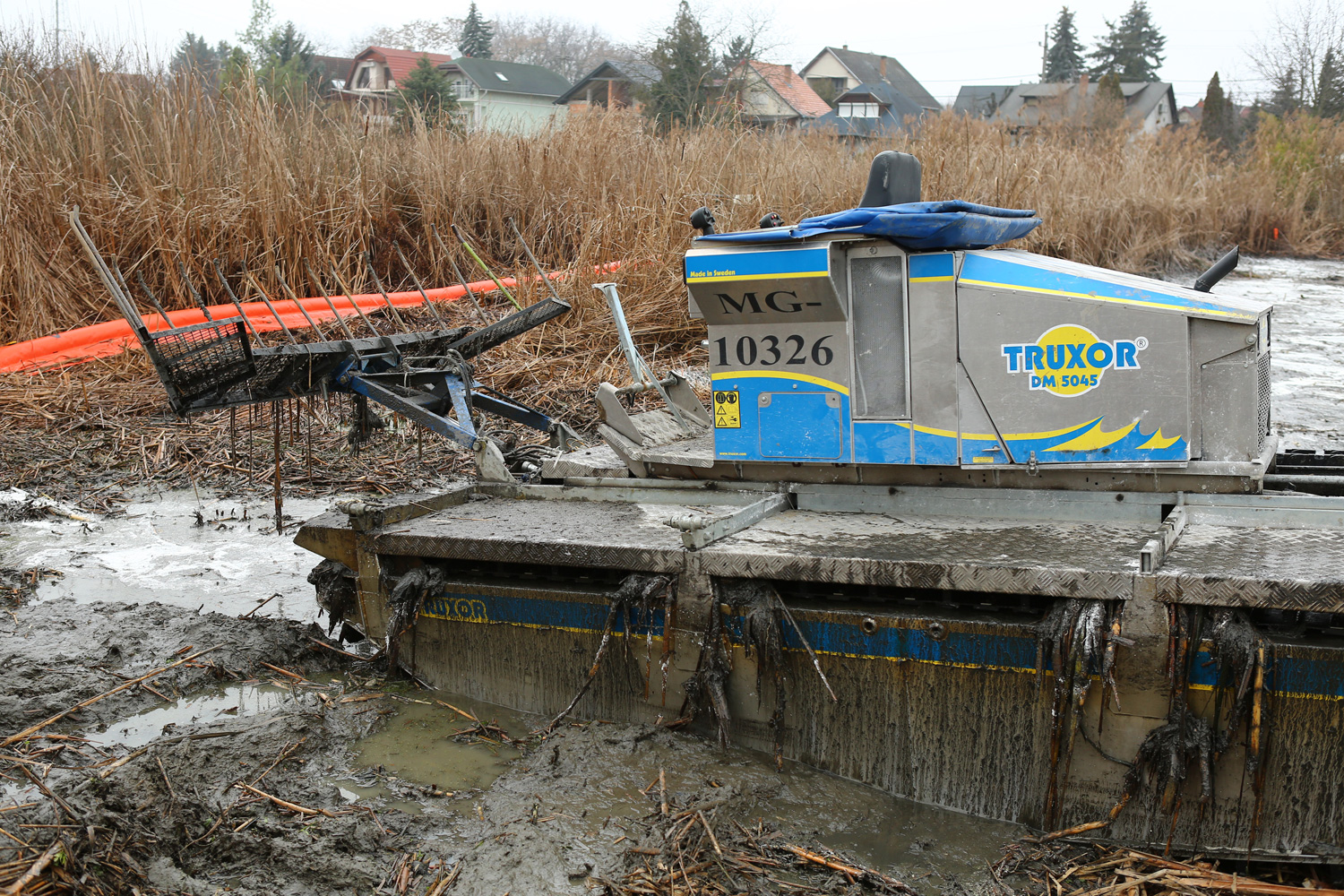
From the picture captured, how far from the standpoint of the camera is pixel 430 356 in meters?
6.34

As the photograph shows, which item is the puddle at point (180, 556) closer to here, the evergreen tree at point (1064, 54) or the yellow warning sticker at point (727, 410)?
the yellow warning sticker at point (727, 410)

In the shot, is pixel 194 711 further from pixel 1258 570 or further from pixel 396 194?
Answer: pixel 396 194

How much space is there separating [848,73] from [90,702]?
6591cm

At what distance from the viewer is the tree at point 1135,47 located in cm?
6228

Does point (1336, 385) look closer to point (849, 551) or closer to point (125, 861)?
point (849, 551)

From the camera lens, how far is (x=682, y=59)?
93.1 ft

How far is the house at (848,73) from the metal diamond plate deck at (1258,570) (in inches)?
2334

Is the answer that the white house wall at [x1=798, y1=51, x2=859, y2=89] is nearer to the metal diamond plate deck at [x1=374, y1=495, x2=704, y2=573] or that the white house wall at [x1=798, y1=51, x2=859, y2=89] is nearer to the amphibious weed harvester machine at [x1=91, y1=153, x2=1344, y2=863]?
the metal diamond plate deck at [x1=374, y1=495, x2=704, y2=573]

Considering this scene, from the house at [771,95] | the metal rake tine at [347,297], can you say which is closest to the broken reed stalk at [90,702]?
the metal rake tine at [347,297]

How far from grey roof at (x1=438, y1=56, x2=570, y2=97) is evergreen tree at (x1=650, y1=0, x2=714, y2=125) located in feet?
84.5

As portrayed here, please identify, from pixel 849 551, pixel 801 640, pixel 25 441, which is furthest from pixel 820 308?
pixel 25 441

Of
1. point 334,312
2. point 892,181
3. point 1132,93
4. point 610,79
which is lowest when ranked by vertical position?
point 334,312

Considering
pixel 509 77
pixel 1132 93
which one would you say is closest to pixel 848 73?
pixel 1132 93

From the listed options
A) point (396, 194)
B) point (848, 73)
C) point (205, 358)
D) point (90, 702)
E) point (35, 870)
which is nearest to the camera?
point (35, 870)
